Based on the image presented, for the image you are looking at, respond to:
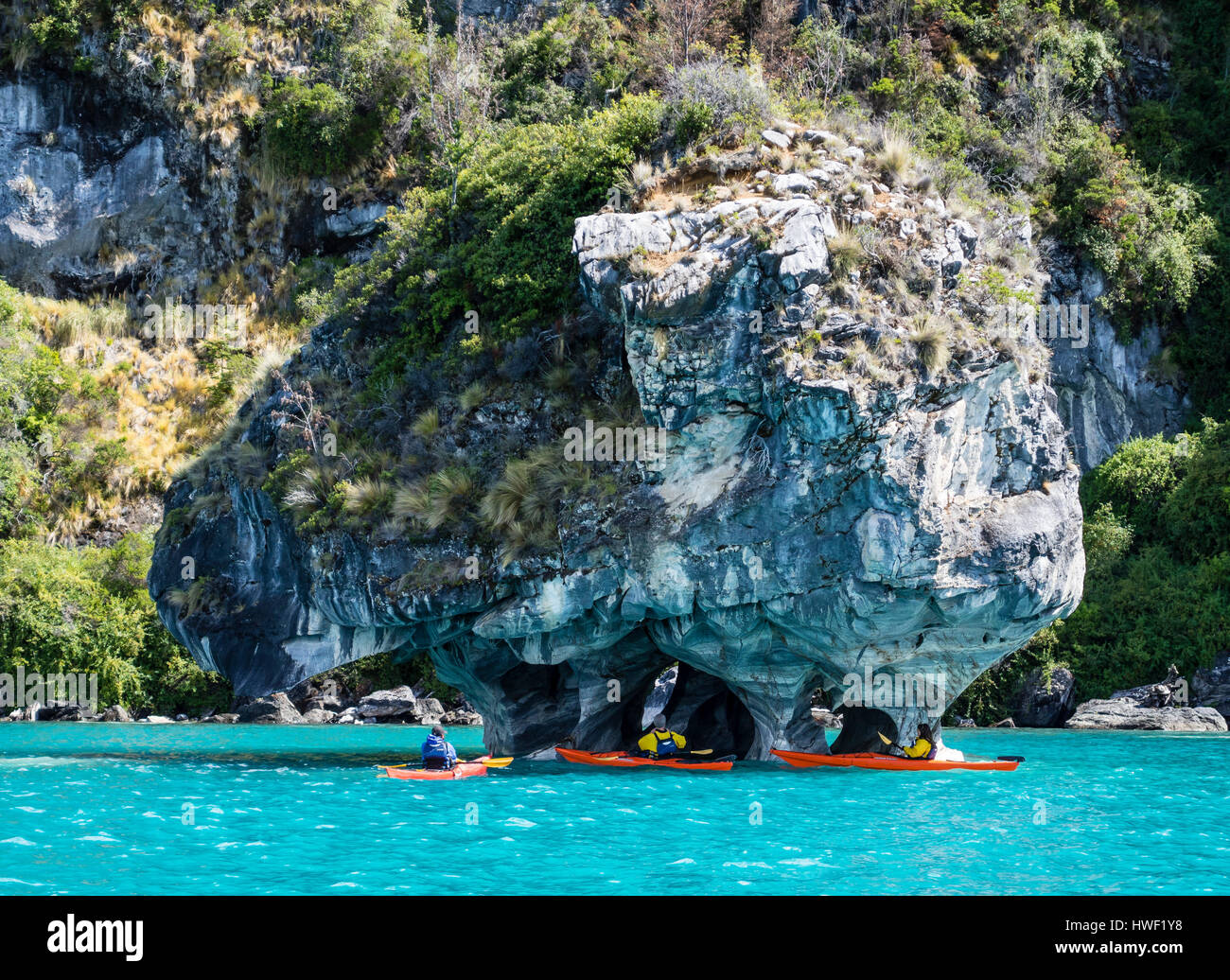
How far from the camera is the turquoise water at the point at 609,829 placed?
12.8 m

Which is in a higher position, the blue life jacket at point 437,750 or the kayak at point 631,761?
the blue life jacket at point 437,750

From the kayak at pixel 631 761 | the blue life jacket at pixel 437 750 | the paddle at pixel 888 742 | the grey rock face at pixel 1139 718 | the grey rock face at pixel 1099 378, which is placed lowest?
the grey rock face at pixel 1139 718

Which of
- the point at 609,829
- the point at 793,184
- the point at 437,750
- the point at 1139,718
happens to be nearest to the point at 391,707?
the point at 437,750

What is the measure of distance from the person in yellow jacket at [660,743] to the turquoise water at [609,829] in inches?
39.7

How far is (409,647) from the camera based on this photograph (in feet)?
90.8

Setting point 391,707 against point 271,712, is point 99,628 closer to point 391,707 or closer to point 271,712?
point 271,712

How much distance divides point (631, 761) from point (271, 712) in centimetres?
2168

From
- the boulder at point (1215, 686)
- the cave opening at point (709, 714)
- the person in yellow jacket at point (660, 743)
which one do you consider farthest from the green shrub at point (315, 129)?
the boulder at point (1215, 686)

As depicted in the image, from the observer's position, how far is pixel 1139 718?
116ft

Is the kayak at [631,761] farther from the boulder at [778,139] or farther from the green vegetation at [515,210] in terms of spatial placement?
the boulder at [778,139]

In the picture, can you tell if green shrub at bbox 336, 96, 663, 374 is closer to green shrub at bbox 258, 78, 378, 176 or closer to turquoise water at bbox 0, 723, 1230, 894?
turquoise water at bbox 0, 723, 1230, 894

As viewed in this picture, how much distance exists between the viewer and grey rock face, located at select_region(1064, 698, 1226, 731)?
34.6 meters

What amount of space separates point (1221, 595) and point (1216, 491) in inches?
141
